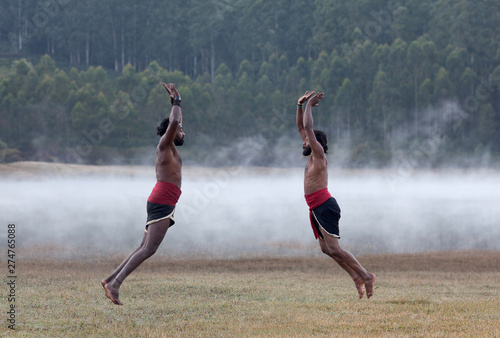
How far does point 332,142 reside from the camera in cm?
7538

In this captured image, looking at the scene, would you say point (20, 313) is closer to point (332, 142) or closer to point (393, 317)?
point (393, 317)

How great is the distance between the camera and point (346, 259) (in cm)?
1124

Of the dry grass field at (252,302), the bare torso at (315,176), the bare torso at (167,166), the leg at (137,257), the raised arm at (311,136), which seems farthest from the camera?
the bare torso at (315,176)

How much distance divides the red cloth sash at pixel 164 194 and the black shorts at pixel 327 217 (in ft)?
7.47

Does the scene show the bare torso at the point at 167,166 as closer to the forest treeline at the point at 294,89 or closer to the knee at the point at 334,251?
the knee at the point at 334,251

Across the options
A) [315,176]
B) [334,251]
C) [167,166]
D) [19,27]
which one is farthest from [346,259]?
[19,27]

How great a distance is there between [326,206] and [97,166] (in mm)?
53760

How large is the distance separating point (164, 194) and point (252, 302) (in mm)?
3020

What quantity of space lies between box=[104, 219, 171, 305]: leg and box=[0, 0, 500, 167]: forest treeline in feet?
179

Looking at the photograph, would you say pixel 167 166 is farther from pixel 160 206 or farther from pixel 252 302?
pixel 252 302

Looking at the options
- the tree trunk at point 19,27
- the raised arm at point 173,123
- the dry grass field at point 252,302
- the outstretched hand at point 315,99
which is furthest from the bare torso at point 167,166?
the tree trunk at point 19,27

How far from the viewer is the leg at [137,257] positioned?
10586 millimetres

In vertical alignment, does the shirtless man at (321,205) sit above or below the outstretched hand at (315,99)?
below

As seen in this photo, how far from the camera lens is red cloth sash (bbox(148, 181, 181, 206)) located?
1077 cm
